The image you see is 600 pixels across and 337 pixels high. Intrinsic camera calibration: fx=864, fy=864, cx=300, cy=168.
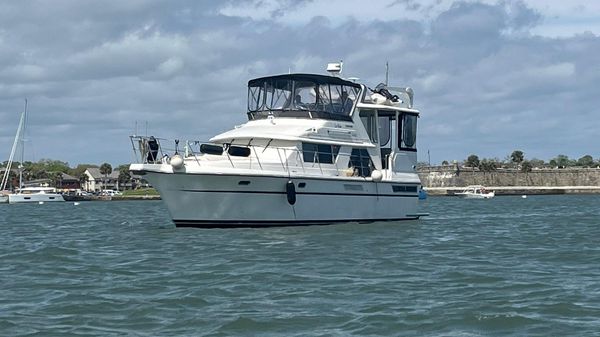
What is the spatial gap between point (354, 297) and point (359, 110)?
1606cm

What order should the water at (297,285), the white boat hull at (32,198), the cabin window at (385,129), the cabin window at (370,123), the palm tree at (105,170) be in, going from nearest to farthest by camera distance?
the water at (297,285), the cabin window at (370,123), the cabin window at (385,129), the white boat hull at (32,198), the palm tree at (105,170)

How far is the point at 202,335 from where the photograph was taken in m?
10.4

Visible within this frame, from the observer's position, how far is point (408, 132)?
29969 mm

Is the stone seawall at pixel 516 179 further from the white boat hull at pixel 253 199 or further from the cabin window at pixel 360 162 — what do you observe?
the white boat hull at pixel 253 199

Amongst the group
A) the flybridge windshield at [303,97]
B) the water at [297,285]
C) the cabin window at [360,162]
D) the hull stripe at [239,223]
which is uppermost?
the flybridge windshield at [303,97]

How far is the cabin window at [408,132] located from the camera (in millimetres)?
29656

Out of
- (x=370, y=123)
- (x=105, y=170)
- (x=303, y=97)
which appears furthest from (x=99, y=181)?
(x=303, y=97)

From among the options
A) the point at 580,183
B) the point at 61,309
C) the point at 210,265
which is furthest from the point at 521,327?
the point at 580,183

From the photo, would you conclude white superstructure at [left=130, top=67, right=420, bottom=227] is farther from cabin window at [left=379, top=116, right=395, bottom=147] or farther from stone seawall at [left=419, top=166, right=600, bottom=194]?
stone seawall at [left=419, top=166, right=600, bottom=194]

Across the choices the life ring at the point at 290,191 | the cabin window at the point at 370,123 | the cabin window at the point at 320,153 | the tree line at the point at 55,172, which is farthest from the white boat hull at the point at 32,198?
the life ring at the point at 290,191

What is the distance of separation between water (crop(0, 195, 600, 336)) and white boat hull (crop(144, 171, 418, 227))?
71cm

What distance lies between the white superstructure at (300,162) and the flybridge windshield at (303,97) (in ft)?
0.10

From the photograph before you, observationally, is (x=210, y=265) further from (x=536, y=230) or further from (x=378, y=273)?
(x=536, y=230)

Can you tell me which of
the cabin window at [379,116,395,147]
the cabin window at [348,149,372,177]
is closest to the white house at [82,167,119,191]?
the cabin window at [379,116,395,147]
